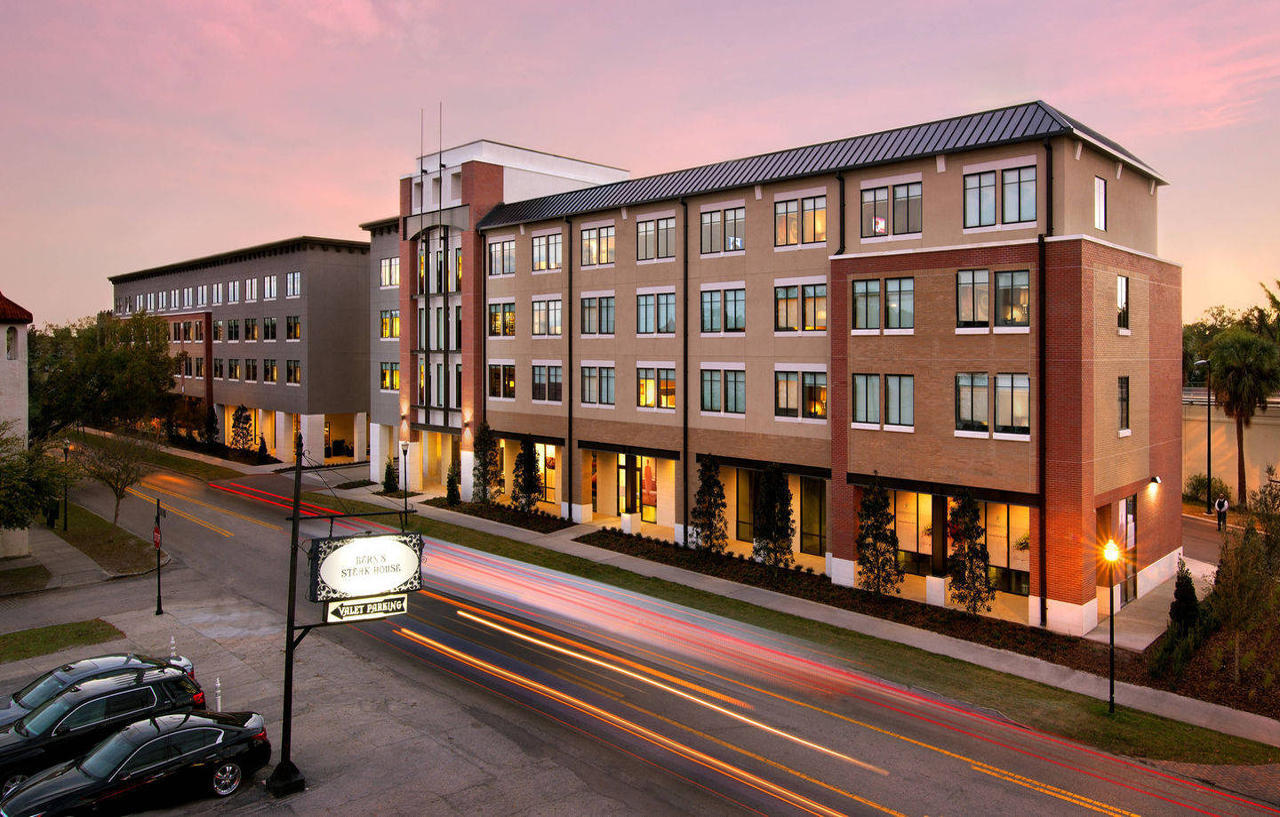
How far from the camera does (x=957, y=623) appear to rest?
87.1ft

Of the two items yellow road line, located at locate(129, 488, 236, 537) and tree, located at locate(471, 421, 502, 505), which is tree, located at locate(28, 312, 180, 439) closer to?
yellow road line, located at locate(129, 488, 236, 537)

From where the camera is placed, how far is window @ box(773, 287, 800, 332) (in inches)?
1303

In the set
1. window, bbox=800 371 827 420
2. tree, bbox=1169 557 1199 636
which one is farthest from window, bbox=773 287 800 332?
tree, bbox=1169 557 1199 636

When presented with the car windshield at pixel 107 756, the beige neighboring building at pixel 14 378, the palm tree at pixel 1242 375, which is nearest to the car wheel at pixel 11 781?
the car windshield at pixel 107 756

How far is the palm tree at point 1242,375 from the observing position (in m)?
45.4

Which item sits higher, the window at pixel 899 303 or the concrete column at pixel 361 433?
the window at pixel 899 303

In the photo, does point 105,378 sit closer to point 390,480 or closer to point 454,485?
point 390,480

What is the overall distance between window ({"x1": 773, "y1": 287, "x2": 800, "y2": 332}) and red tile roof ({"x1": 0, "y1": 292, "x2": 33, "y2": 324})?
107ft

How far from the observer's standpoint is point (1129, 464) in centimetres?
2888

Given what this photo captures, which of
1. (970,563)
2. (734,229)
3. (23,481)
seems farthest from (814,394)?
(23,481)

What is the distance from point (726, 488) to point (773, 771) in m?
21.0

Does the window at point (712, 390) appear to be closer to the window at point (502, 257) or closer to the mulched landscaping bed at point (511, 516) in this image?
the mulched landscaping bed at point (511, 516)

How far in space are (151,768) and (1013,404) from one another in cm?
2526

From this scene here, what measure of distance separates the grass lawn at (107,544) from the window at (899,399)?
31000 mm
